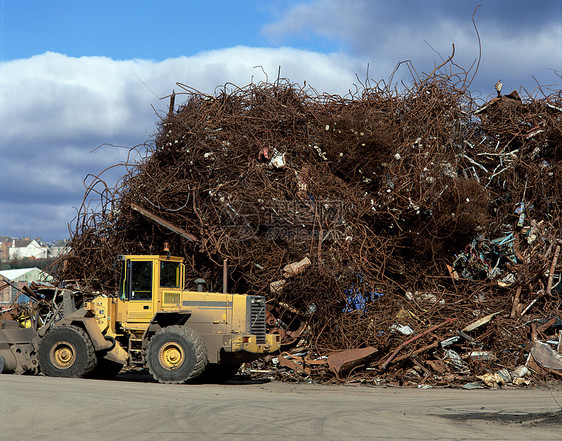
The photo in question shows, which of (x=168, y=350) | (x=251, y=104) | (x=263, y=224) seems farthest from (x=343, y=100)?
(x=168, y=350)

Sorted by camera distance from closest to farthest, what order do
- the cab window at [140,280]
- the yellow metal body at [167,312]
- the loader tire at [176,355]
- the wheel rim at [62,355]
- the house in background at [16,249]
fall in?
the loader tire at [176,355]
the yellow metal body at [167,312]
the cab window at [140,280]
the wheel rim at [62,355]
the house in background at [16,249]

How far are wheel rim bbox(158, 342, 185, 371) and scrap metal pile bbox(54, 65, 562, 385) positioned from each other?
275 centimetres

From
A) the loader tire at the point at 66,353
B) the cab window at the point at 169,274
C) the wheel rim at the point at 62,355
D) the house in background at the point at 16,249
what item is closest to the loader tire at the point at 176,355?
the cab window at the point at 169,274

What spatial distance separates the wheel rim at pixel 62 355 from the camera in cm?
1274

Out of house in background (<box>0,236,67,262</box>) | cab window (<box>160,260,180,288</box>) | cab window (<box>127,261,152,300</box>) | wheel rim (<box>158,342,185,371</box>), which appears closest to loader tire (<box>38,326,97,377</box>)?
cab window (<box>127,261,152,300</box>)

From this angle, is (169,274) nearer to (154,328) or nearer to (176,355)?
(154,328)

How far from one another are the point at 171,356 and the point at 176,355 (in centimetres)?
11

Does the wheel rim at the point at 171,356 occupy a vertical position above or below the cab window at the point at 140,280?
below

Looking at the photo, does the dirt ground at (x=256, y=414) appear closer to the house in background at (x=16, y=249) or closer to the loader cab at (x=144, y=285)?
the loader cab at (x=144, y=285)

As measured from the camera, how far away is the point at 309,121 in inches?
698

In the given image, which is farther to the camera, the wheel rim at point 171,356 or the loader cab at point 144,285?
the loader cab at point 144,285

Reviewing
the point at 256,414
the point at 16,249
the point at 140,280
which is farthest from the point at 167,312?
the point at 16,249

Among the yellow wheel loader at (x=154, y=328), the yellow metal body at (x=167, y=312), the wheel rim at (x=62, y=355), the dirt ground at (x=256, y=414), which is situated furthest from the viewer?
the wheel rim at (x=62, y=355)

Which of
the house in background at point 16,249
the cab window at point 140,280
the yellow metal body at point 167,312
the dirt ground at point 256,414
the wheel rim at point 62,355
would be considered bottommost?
the dirt ground at point 256,414
